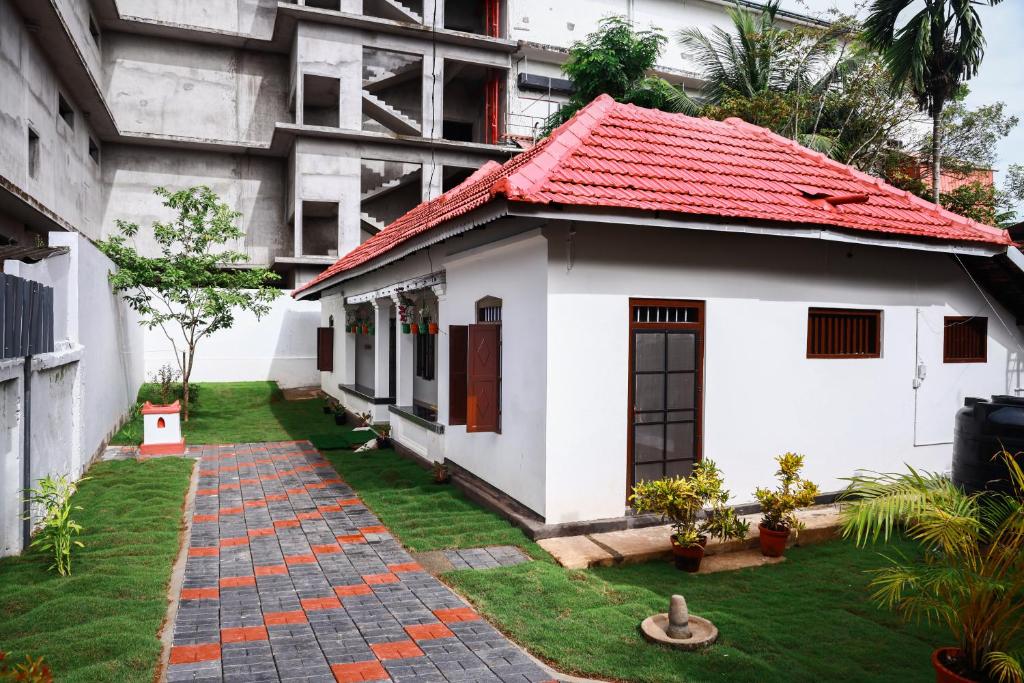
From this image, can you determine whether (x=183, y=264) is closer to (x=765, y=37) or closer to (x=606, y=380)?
(x=606, y=380)

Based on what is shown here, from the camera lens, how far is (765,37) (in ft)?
72.6

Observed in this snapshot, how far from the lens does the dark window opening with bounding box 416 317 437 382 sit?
12320 mm

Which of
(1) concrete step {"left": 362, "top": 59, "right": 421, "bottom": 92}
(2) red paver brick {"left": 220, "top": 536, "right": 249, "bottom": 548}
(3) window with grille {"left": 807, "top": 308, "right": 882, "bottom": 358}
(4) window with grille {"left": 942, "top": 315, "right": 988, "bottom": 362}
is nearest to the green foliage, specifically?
(3) window with grille {"left": 807, "top": 308, "right": 882, "bottom": 358}

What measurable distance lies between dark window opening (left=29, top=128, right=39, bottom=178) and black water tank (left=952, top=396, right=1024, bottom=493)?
18.8 metres

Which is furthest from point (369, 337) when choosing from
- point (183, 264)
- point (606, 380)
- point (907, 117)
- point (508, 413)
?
point (907, 117)

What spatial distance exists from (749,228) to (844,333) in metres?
2.32

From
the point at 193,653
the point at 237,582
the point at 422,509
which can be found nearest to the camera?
the point at 193,653

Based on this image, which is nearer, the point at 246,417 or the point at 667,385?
the point at 667,385

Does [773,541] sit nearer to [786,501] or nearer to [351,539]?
[786,501]

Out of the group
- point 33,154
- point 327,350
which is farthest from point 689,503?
point 33,154

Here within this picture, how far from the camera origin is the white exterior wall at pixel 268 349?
21.1 metres

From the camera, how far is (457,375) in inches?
343

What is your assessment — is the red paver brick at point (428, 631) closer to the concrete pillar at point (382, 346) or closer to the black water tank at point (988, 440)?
the black water tank at point (988, 440)

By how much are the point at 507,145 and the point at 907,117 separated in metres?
13.8
